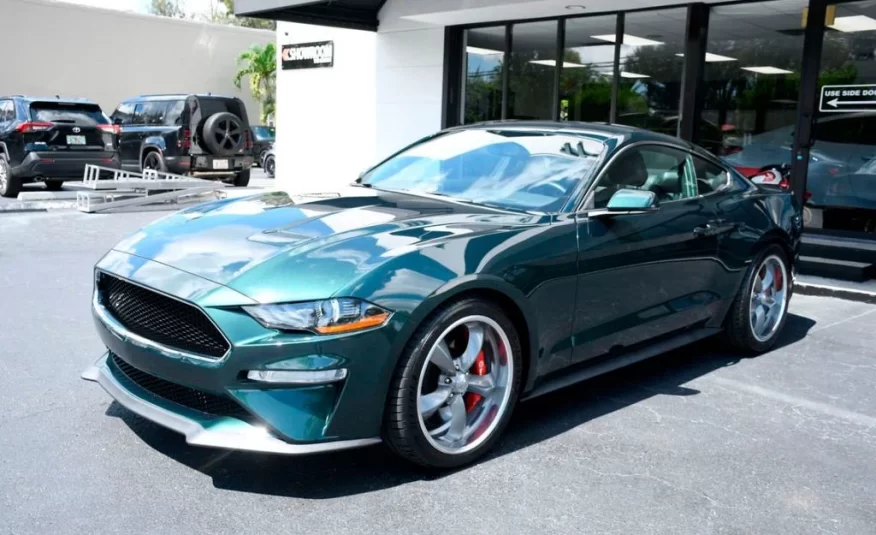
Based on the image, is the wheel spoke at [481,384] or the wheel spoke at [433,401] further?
the wheel spoke at [481,384]

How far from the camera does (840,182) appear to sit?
29.6 ft

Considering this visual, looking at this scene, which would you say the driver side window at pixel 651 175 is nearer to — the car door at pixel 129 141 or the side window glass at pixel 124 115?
the car door at pixel 129 141

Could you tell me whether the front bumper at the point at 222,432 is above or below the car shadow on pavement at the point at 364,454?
above

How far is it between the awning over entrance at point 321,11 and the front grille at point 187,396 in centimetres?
831

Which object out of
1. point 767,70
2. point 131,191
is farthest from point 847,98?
point 131,191

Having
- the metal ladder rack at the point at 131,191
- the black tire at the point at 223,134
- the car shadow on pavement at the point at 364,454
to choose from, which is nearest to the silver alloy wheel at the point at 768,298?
the car shadow on pavement at the point at 364,454

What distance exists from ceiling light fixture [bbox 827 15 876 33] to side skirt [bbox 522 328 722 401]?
18.1ft

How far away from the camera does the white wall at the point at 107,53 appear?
25672 millimetres

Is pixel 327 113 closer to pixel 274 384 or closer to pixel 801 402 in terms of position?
pixel 801 402

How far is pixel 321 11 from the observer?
1191cm

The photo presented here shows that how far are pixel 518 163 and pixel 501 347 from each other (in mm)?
1283

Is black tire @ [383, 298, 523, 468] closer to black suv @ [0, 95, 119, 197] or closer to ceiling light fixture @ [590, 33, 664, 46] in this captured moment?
ceiling light fixture @ [590, 33, 664, 46]

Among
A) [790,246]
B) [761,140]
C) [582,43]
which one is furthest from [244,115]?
[790,246]

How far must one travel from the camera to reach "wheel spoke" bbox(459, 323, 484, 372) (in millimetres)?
3518
